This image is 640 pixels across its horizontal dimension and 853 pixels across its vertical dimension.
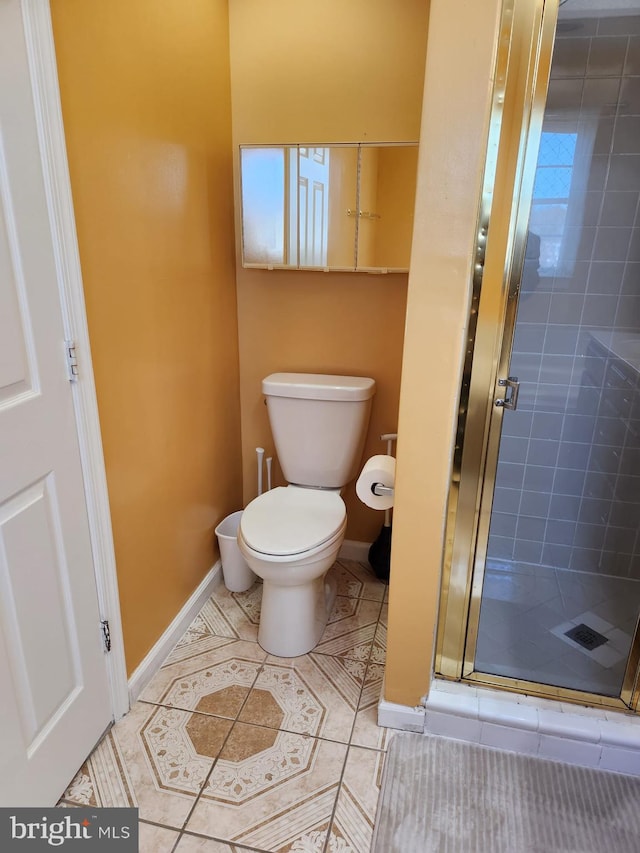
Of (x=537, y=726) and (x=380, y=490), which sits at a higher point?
(x=380, y=490)

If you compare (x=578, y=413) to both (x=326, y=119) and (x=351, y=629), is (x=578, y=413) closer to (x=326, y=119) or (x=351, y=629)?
Result: (x=351, y=629)

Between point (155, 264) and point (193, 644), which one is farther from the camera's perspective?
point (193, 644)

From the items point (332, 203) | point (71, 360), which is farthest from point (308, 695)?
point (332, 203)

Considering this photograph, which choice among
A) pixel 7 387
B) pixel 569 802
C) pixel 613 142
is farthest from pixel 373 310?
pixel 569 802

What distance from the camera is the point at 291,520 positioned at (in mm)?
1815

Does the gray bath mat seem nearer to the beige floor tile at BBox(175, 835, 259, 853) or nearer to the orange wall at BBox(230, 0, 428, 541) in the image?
the beige floor tile at BBox(175, 835, 259, 853)

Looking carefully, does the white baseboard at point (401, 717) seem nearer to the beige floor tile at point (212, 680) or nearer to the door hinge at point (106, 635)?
the beige floor tile at point (212, 680)

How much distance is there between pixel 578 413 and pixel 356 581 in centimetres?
110

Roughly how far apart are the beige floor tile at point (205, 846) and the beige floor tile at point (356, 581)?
40.0 inches

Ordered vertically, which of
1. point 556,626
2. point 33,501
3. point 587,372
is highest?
point 587,372

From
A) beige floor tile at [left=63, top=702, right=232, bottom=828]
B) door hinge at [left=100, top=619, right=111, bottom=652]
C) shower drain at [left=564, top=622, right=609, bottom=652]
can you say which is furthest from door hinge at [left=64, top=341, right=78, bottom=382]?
shower drain at [left=564, top=622, right=609, bottom=652]

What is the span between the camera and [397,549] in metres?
1.43

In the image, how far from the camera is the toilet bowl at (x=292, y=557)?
5.50ft

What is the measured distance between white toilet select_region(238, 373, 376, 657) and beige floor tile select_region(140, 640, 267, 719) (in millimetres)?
90
